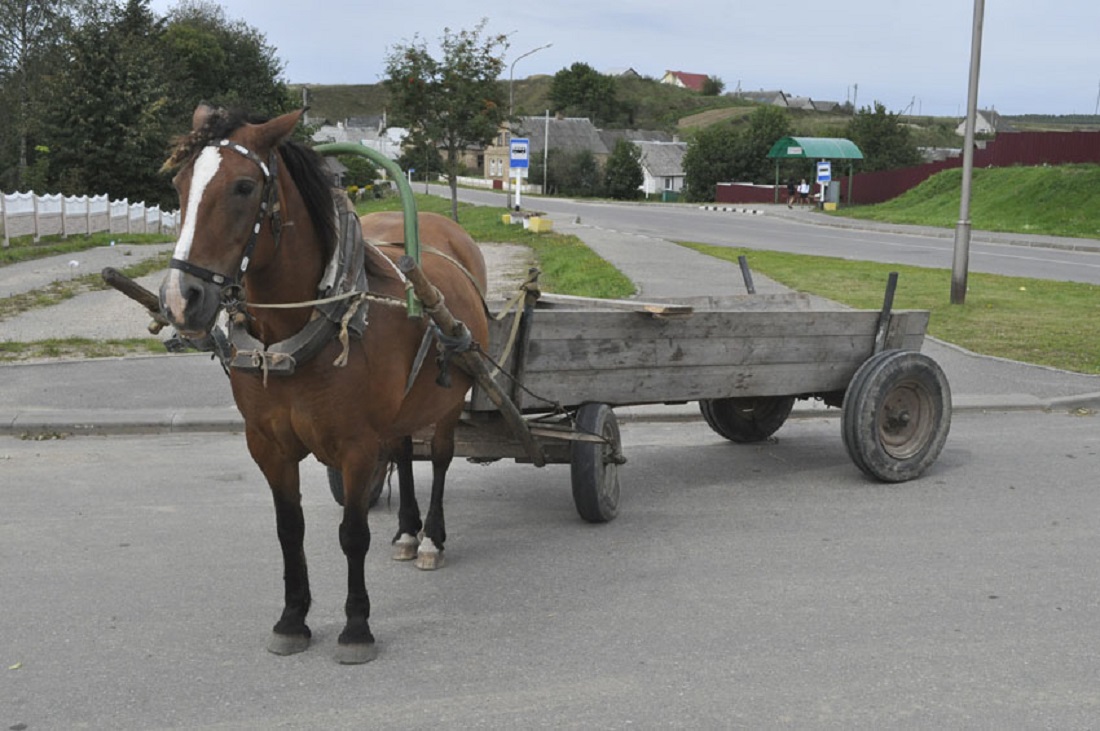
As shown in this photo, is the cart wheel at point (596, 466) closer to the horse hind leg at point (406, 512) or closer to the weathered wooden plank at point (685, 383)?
the weathered wooden plank at point (685, 383)

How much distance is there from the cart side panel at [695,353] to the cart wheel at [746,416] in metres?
0.99

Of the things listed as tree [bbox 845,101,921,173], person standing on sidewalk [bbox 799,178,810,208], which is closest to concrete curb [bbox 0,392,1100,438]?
person standing on sidewalk [bbox 799,178,810,208]

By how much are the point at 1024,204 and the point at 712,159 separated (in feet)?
132

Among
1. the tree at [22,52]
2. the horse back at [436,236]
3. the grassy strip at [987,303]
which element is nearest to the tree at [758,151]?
the tree at [22,52]

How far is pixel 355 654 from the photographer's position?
177 inches

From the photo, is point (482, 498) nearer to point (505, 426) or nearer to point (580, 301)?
point (505, 426)

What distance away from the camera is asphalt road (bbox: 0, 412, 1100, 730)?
4117 mm

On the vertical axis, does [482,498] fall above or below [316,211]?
below

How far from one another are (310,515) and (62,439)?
2979 millimetres

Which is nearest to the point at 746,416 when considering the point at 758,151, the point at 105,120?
the point at 105,120

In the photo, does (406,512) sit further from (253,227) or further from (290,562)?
(253,227)

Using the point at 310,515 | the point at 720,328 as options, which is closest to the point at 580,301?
the point at 720,328

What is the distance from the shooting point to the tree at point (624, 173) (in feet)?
267

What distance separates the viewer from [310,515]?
258 inches
